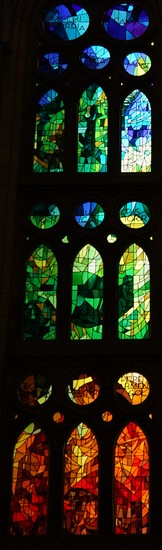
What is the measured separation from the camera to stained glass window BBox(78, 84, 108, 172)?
546 inches

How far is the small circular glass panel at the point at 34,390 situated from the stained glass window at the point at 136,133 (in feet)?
6.91

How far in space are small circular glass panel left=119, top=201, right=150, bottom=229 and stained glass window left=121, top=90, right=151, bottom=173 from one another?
1.13 feet

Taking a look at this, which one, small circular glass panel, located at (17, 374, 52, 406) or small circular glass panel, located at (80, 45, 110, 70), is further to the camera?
small circular glass panel, located at (80, 45, 110, 70)

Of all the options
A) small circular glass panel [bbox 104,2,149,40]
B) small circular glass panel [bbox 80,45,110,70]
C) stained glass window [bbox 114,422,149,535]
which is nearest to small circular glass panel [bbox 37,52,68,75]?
small circular glass panel [bbox 80,45,110,70]

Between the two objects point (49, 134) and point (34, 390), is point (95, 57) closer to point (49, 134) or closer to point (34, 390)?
point (49, 134)

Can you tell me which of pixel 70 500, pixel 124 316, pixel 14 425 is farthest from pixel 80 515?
pixel 124 316

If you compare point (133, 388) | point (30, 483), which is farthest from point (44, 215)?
point (30, 483)

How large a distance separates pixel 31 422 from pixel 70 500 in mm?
764

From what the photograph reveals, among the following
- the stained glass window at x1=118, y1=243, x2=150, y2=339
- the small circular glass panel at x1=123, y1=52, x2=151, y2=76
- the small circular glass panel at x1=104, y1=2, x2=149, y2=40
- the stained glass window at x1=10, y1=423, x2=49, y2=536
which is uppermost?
the small circular glass panel at x1=104, y1=2, x2=149, y2=40

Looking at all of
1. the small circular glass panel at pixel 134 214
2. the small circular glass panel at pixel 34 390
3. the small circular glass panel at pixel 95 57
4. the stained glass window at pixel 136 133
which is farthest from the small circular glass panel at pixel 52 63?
the small circular glass panel at pixel 34 390

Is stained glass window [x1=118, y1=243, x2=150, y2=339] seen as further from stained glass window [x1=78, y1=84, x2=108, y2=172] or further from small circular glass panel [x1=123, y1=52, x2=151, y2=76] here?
small circular glass panel [x1=123, y1=52, x2=151, y2=76]

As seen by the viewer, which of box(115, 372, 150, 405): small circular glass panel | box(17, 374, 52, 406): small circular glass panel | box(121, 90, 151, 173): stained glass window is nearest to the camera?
box(115, 372, 150, 405): small circular glass panel

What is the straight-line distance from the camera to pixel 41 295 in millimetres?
13344

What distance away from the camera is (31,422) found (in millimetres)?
12812
